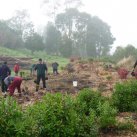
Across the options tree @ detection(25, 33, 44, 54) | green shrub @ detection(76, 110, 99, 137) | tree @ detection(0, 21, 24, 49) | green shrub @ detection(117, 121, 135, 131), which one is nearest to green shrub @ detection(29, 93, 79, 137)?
green shrub @ detection(76, 110, 99, 137)

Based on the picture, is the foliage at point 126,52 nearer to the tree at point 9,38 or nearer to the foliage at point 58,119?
the tree at point 9,38

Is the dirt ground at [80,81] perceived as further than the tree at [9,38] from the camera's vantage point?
No

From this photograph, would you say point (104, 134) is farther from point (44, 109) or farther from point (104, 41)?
point (104, 41)

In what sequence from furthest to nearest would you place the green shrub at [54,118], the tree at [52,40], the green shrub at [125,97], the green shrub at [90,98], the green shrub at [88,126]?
the tree at [52,40] < the green shrub at [125,97] < the green shrub at [90,98] < the green shrub at [88,126] < the green shrub at [54,118]

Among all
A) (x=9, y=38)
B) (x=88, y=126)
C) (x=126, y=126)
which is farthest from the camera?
(x=9, y=38)

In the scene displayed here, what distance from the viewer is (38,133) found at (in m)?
7.95

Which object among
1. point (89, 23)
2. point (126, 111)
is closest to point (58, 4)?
point (89, 23)

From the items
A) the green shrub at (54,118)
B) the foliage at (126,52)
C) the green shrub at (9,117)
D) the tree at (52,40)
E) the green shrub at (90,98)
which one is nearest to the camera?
the green shrub at (9,117)

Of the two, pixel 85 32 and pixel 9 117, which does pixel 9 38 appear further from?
pixel 9 117

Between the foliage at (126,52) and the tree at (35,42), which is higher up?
the tree at (35,42)

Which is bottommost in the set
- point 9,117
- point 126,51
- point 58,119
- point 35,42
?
point 58,119

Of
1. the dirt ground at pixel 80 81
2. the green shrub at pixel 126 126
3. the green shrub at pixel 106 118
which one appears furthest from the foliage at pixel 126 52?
the green shrub at pixel 106 118

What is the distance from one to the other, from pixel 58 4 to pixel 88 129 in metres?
72.0

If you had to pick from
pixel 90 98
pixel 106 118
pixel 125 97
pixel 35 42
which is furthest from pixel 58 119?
pixel 35 42
